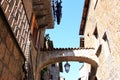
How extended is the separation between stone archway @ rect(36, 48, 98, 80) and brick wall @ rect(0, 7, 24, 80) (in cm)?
558

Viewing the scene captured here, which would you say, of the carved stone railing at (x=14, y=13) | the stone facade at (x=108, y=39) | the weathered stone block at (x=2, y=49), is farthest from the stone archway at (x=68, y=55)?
the weathered stone block at (x=2, y=49)

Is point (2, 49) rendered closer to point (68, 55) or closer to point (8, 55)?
point (8, 55)

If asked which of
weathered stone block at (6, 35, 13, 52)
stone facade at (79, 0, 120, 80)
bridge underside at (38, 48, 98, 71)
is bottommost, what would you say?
bridge underside at (38, 48, 98, 71)

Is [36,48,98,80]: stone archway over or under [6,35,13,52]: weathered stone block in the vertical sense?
under

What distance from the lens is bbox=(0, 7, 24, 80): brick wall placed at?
222 inches

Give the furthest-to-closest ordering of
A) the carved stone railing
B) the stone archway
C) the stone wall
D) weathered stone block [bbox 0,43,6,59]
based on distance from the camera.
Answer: the stone archway
the stone wall
the carved stone railing
weathered stone block [bbox 0,43,6,59]

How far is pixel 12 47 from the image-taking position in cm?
659

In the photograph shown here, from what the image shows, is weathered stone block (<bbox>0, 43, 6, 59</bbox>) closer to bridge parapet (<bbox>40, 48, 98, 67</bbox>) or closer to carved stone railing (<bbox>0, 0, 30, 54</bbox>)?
carved stone railing (<bbox>0, 0, 30, 54</bbox>)

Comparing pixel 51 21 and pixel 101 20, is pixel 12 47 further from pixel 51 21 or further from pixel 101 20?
pixel 51 21

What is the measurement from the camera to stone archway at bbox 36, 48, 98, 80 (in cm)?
1314

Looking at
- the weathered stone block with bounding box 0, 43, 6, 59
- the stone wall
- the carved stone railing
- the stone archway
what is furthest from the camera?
the stone archway

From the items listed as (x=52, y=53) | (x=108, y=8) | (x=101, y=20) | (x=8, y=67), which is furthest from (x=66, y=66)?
(x=8, y=67)

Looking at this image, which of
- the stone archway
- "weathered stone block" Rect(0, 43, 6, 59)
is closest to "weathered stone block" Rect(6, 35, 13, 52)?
"weathered stone block" Rect(0, 43, 6, 59)

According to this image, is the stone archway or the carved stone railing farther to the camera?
the stone archway
